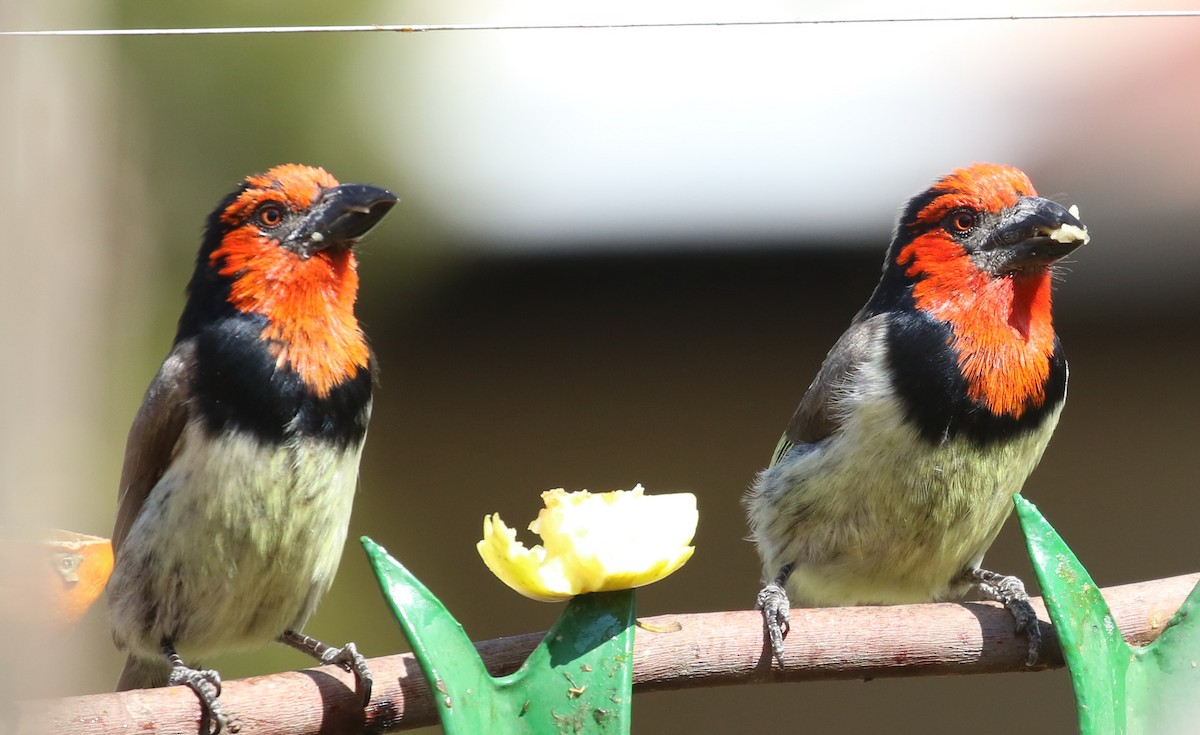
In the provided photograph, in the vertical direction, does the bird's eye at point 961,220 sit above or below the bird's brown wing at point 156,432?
above

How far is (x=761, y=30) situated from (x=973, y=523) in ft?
3.61

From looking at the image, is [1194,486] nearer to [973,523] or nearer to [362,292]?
[973,523]

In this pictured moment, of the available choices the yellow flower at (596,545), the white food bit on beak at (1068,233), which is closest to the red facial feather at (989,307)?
the white food bit on beak at (1068,233)

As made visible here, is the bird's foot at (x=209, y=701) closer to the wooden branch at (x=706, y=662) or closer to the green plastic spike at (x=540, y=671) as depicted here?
the wooden branch at (x=706, y=662)

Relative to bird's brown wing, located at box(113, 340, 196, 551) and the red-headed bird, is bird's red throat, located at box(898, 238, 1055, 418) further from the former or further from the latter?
bird's brown wing, located at box(113, 340, 196, 551)

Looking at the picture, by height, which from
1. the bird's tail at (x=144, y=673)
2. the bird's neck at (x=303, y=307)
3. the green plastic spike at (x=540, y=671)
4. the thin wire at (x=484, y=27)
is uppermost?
the thin wire at (x=484, y=27)

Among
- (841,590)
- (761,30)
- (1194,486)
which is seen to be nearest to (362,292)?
(761,30)

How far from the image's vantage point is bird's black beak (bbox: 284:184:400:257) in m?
1.95

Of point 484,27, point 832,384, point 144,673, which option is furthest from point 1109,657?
point 144,673

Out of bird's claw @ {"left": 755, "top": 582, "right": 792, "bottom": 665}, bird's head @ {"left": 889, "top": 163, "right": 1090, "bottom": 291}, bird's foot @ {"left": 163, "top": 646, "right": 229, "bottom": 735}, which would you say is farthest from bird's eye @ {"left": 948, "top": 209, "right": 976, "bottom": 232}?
bird's foot @ {"left": 163, "top": 646, "right": 229, "bottom": 735}

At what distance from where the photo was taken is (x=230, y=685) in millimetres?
1765

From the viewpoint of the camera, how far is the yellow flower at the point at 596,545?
57.4 inches

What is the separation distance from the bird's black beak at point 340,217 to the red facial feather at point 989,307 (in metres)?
0.94

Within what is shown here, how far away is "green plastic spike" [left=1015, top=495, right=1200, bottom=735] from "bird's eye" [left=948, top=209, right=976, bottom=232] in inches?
28.2
